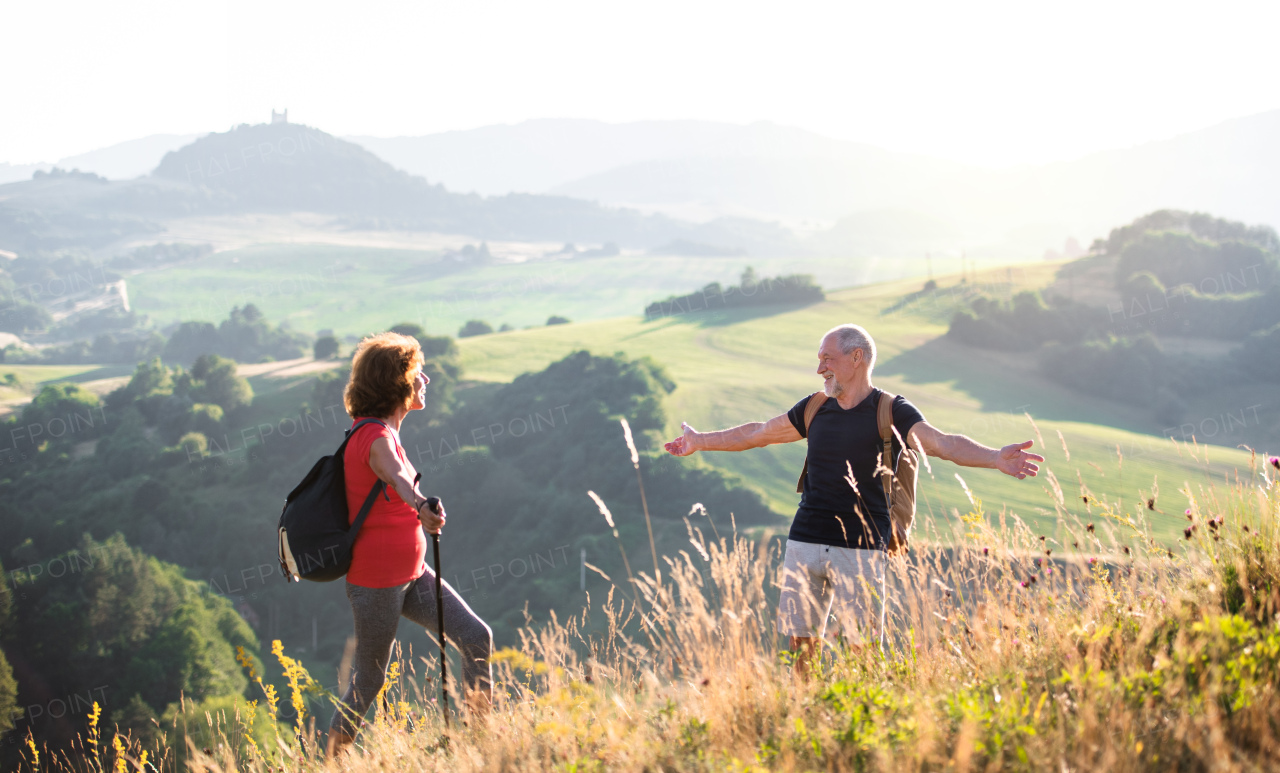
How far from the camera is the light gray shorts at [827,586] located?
3.18m

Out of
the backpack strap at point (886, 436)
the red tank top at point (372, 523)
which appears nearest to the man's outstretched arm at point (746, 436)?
the backpack strap at point (886, 436)

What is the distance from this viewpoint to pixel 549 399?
195 feet

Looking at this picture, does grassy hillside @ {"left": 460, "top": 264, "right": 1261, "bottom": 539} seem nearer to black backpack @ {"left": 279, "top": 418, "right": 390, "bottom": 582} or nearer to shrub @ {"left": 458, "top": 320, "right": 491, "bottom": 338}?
shrub @ {"left": 458, "top": 320, "right": 491, "bottom": 338}

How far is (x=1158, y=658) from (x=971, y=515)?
1.26 metres

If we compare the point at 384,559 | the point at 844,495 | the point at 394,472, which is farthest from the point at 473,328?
the point at 394,472

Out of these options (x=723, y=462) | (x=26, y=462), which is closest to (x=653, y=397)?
(x=723, y=462)

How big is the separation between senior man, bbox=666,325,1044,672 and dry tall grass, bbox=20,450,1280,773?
14 centimetres

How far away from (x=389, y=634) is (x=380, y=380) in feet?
2.97

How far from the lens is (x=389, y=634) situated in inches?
117

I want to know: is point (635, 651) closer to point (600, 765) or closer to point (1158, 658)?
point (600, 765)

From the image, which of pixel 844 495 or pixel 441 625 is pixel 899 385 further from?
pixel 441 625

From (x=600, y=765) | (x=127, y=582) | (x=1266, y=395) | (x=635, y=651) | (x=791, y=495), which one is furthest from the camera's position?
(x=1266, y=395)

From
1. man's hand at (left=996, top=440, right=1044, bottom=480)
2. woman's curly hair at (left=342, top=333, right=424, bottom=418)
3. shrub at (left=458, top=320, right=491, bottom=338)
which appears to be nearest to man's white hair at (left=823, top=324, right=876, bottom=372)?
man's hand at (left=996, top=440, right=1044, bottom=480)

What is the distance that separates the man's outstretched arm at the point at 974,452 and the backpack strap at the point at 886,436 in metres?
0.10
